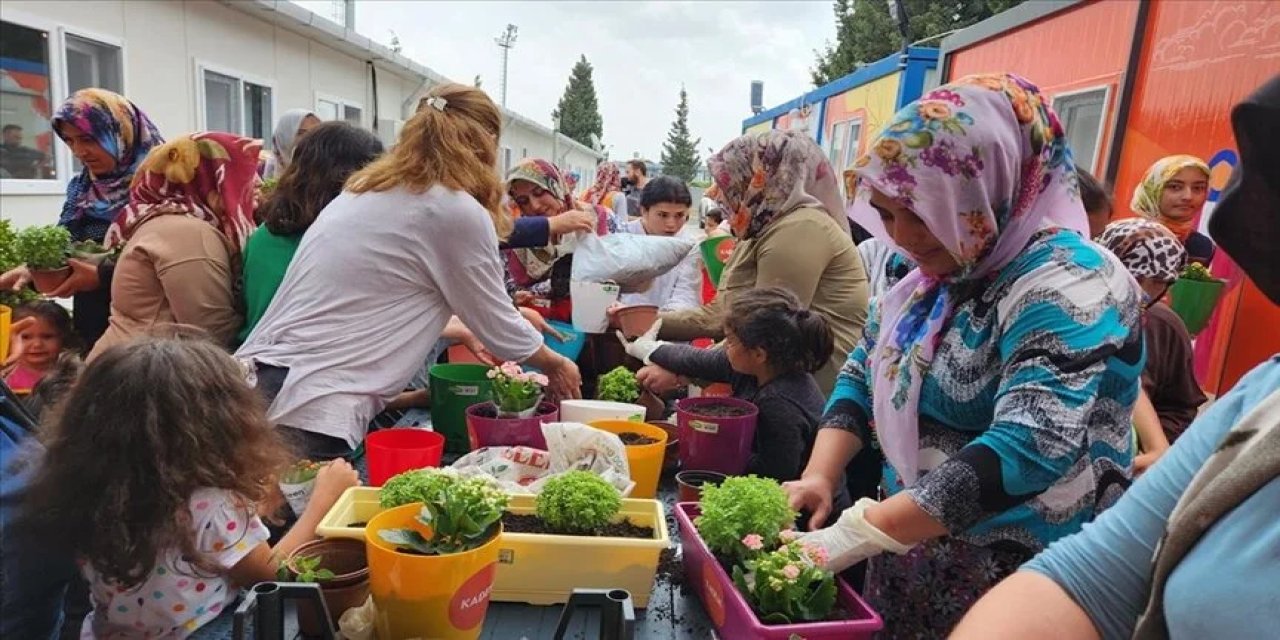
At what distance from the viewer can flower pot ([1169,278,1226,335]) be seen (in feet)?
12.1

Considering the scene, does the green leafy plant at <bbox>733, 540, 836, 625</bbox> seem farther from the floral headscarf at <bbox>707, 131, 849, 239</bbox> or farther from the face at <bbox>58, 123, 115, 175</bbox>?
the face at <bbox>58, 123, 115, 175</bbox>

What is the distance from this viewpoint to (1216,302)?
12.4ft

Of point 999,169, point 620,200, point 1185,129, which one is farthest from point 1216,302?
point 620,200

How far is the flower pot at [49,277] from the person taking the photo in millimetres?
2621

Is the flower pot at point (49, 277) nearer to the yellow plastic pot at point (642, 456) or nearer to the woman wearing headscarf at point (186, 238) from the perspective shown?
the woman wearing headscarf at point (186, 238)

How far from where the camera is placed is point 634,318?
2.76 meters

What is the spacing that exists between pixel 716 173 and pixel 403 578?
1959 mm

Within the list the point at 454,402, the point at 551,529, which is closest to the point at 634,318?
the point at 454,402

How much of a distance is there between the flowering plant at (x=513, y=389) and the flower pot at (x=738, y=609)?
0.61m

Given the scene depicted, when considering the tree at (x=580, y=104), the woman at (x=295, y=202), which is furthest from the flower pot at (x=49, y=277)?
the tree at (x=580, y=104)

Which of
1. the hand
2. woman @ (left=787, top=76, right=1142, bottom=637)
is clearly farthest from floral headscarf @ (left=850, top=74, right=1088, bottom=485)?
the hand

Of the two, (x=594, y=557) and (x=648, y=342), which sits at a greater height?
(x=648, y=342)

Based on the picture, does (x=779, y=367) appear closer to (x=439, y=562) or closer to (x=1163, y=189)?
(x=439, y=562)

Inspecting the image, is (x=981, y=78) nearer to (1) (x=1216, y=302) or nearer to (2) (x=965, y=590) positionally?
(2) (x=965, y=590)
